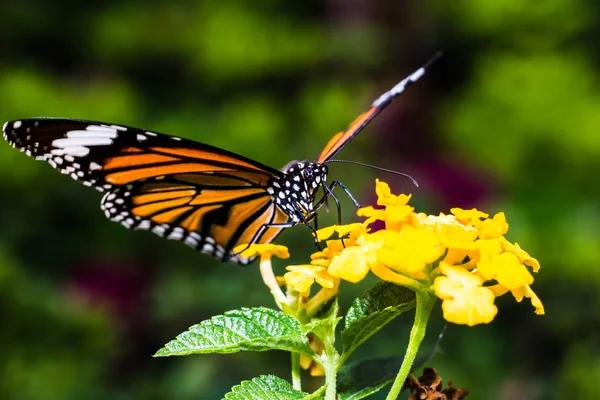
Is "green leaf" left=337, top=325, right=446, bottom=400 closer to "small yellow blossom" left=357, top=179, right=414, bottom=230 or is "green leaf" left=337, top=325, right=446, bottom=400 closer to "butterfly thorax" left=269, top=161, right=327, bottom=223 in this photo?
"small yellow blossom" left=357, top=179, right=414, bottom=230

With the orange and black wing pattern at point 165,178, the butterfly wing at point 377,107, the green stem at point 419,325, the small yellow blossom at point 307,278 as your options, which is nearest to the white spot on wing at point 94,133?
the orange and black wing pattern at point 165,178

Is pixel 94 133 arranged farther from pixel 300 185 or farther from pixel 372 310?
pixel 372 310

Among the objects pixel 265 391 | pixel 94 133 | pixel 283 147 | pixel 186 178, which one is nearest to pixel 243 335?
pixel 265 391

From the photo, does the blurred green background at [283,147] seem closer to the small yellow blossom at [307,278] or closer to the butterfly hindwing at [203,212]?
the butterfly hindwing at [203,212]

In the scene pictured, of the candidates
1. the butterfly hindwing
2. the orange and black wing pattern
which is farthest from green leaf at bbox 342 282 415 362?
the butterfly hindwing

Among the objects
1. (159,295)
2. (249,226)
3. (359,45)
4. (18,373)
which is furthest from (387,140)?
(249,226)

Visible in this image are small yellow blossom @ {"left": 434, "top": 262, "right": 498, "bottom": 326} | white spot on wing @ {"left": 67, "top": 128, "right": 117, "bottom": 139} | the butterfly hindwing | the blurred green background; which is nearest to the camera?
small yellow blossom @ {"left": 434, "top": 262, "right": 498, "bottom": 326}
